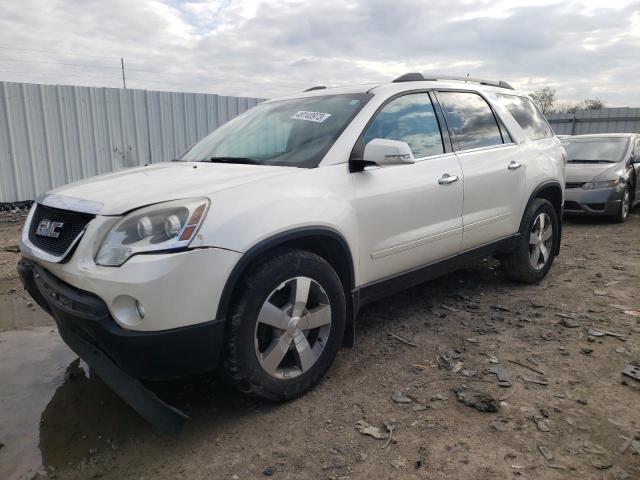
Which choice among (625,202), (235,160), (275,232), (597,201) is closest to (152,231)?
(275,232)

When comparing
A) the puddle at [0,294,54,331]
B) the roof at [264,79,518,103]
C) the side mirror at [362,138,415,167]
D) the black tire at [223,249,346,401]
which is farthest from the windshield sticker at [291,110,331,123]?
the puddle at [0,294,54,331]

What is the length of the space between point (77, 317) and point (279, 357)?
3.26ft

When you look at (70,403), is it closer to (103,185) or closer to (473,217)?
(103,185)

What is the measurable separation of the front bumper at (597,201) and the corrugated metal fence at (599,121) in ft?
31.8

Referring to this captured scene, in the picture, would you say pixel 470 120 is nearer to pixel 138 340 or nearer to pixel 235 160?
pixel 235 160

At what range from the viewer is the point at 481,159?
151 inches

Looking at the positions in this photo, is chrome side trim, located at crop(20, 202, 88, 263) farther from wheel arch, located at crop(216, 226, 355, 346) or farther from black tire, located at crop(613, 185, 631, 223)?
black tire, located at crop(613, 185, 631, 223)

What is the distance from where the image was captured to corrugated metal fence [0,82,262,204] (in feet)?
27.2

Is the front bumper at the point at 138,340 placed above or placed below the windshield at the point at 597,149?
below

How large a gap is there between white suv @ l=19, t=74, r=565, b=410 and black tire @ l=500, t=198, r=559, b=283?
1.16 feet

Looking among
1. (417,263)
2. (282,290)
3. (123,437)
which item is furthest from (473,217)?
(123,437)

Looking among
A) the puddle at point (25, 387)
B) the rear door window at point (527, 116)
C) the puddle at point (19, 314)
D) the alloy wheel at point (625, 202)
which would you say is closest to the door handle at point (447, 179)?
the rear door window at point (527, 116)

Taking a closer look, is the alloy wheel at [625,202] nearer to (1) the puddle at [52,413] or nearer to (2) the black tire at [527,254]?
(2) the black tire at [527,254]

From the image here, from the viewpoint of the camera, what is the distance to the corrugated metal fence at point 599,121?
51.6ft
